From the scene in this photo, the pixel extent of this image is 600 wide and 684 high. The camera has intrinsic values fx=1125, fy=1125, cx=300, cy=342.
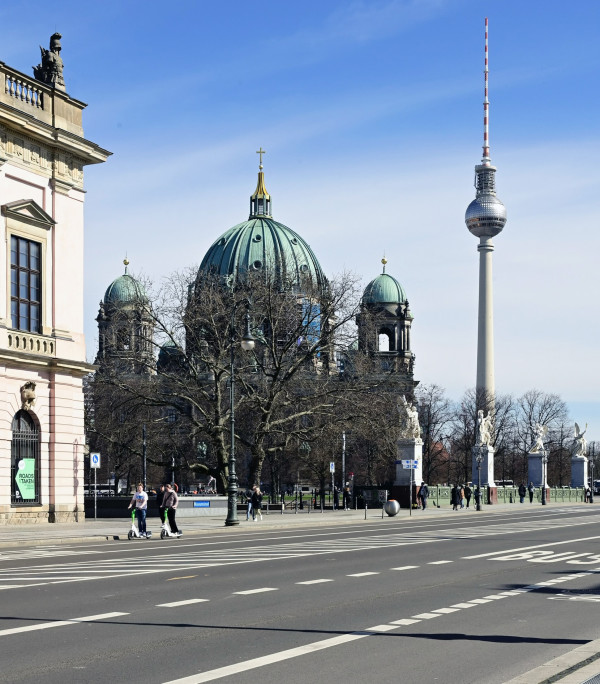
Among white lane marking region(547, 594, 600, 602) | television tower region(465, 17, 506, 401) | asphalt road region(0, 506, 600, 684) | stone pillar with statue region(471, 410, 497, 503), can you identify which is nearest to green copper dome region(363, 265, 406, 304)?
television tower region(465, 17, 506, 401)

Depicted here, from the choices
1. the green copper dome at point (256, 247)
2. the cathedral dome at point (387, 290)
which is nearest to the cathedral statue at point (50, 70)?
the green copper dome at point (256, 247)

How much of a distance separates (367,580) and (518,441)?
4491 inches

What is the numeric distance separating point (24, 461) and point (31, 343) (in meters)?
4.12

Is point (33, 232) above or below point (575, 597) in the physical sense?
above

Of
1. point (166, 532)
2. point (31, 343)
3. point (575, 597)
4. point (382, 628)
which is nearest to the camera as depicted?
point (382, 628)

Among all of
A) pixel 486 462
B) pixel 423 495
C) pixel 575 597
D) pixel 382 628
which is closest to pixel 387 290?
pixel 486 462

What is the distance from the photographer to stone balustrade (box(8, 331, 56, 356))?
38438 mm

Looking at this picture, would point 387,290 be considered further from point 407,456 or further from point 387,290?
point 407,456

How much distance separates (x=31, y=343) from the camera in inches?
1553

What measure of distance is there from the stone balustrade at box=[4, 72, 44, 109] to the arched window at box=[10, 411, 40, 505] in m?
11.0

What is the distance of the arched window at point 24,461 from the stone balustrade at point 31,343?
2.24 meters

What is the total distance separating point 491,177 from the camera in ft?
509

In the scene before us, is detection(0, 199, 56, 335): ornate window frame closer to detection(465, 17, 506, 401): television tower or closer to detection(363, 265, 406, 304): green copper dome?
detection(465, 17, 506, 401): television tower

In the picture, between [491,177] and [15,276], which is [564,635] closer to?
[15,276]
